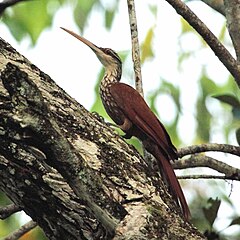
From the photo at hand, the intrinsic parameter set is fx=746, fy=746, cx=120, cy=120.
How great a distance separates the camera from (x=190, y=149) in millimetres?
2893

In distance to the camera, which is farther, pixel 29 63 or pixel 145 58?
pixel 145 58

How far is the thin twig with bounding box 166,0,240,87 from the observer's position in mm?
2783

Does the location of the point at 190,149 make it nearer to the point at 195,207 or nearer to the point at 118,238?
→ the point at 195,207

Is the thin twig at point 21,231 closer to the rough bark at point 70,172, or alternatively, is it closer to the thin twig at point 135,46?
the thin twig at point 135,46

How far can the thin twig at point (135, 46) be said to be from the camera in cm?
302

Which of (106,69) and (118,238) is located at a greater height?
(106,69)

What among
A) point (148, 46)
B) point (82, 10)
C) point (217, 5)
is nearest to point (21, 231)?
point (217, 5)

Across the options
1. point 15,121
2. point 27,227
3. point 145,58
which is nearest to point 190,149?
point 27,227

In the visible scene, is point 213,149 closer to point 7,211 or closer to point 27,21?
point 7,211

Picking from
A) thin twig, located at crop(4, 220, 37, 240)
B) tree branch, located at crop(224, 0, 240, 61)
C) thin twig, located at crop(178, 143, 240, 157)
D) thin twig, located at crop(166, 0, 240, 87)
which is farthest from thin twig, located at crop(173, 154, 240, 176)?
thin twig, located at crop(4, 220, 37, 240)

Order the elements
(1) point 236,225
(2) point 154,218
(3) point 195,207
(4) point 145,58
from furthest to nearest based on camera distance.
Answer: (4) point 145,58 < (3) point 195,207 < (1) point 236,225 < (2) point 154,218

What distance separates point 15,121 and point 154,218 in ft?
1.29

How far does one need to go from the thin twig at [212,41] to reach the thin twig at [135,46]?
28cm

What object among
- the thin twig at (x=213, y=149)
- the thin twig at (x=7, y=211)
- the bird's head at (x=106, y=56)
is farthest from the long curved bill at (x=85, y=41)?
the thin twig at (x=7, y=211)
